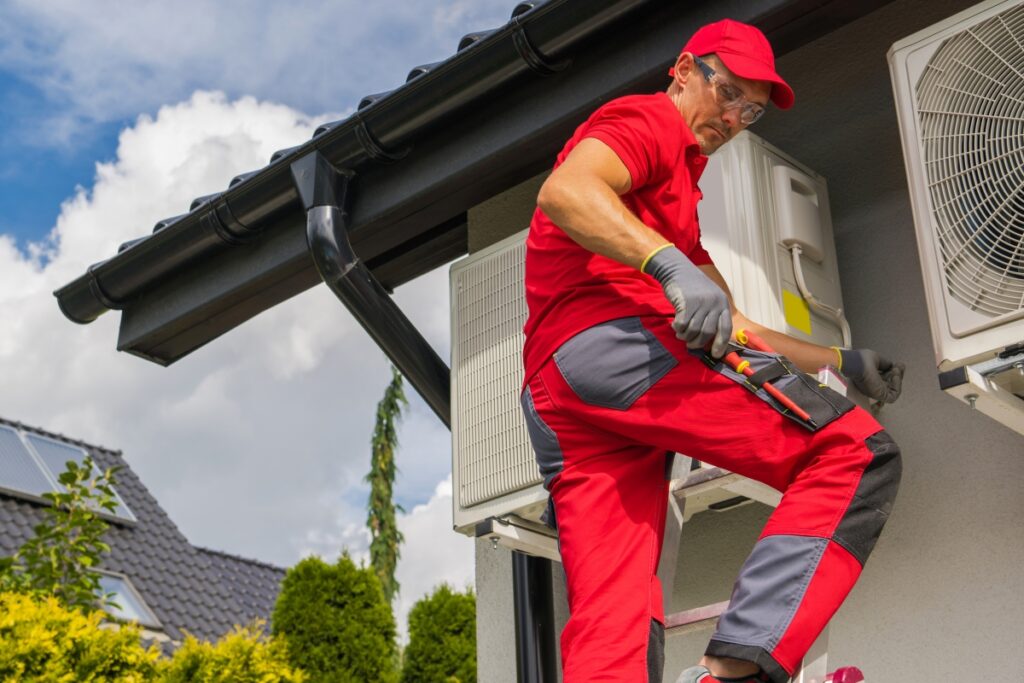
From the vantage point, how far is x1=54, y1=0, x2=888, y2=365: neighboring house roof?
3504mm

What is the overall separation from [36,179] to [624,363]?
330 inches

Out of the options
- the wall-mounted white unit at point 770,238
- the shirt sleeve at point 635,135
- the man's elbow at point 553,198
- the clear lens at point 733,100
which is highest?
the wall-mounted white unit at point 770,238

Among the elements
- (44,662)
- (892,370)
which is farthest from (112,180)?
(892,370)

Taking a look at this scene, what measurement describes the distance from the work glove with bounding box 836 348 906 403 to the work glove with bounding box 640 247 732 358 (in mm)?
853

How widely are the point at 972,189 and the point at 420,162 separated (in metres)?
1.82

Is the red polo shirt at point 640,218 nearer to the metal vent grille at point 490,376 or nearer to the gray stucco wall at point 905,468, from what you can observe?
the gray stucco wall at point 905,468

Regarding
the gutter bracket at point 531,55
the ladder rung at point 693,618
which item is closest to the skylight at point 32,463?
the gutter bracket at point 531,55

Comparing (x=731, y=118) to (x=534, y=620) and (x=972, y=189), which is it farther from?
(x=534, y=620)

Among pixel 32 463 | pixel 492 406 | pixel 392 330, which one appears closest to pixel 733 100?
pixel 492 406

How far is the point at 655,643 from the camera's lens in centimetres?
211

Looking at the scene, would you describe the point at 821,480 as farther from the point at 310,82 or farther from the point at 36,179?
the point at 36,179

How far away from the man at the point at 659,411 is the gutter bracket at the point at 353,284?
170 cm

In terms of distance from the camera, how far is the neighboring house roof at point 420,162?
3504 mm

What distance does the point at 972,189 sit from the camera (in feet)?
9.19
